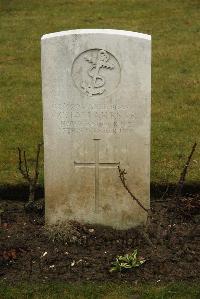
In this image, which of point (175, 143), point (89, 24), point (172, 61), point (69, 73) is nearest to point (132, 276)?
point (69, 73)

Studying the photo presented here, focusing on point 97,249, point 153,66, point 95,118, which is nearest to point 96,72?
point 95,118

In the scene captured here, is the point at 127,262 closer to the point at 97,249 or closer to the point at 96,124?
the point at 97,249

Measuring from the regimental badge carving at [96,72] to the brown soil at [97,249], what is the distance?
3.89 ft

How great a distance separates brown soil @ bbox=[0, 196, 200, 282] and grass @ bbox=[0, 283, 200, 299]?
0.11 m

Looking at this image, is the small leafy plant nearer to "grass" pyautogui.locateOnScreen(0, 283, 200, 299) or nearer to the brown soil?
the brown soil

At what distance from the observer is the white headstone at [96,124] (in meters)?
5.41

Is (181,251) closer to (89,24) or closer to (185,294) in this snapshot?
(185,294)

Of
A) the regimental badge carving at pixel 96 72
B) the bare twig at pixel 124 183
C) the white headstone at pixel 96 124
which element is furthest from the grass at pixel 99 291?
the regimental badge carving at pixel 96 72

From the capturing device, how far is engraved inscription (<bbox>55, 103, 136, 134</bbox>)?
218 inches

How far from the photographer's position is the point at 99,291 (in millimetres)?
4934

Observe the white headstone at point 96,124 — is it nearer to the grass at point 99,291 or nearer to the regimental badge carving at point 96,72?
the regimental badge carving at point 96,72

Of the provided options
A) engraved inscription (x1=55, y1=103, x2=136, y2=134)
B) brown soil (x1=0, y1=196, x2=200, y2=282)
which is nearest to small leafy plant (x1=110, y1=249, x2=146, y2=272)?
brown soil (x1=0, y1=196, x2=200, y2=282)

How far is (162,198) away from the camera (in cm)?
645

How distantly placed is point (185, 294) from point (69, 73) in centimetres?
204
